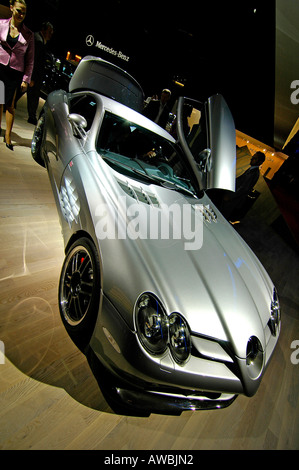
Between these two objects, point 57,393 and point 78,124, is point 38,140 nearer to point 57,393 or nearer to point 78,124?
point 78,124

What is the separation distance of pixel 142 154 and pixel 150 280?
1.67 m

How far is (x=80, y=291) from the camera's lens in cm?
139

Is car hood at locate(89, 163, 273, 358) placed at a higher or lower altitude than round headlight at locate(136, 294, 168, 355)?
higher

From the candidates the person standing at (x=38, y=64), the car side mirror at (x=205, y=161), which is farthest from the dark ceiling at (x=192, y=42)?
the car side mirror at (x=205, y=161)

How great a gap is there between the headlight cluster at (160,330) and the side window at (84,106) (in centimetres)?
190

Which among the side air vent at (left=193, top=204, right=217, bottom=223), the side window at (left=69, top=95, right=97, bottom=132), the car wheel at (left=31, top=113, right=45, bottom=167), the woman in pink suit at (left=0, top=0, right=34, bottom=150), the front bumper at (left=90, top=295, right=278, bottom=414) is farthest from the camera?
the car wheel at (left=31, top=113, right=45, bottom=167)

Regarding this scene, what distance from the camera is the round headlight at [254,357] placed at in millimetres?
1229

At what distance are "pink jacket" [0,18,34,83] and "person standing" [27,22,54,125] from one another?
42.8 inches

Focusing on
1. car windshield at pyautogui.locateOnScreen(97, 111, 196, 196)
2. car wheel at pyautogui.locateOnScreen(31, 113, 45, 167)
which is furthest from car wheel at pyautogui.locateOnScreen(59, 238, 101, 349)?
car wheel at pyautogui.locateOnScreen(31, 113, 45, 167)

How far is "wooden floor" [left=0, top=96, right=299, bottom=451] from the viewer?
1125 millimetres

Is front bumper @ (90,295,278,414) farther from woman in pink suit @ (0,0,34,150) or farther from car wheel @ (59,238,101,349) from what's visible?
woman in pink suit @ (0,0,34,150)

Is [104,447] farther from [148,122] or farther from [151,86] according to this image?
[151,86]

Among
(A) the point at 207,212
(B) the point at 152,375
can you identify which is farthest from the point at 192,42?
(B) the point at 152,375

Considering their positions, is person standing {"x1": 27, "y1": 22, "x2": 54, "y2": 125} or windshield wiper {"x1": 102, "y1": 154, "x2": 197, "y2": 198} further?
person standing {"x1": 27, "y1": 22, "x2": 54, "y2": 125}
